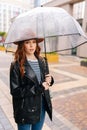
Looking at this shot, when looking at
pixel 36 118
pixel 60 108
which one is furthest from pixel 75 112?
pixel 36 118

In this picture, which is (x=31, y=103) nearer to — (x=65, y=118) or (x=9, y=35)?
(x=9, y=35)

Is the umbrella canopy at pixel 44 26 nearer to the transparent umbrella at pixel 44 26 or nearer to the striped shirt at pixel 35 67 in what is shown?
the transparent umbrella at pixel 44 26

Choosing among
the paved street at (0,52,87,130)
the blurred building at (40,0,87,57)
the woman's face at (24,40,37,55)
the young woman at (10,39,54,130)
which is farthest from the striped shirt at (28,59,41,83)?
the blurred building at (40,0,87,57)

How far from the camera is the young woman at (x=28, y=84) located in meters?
1.98

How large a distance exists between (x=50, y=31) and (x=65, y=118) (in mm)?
2548

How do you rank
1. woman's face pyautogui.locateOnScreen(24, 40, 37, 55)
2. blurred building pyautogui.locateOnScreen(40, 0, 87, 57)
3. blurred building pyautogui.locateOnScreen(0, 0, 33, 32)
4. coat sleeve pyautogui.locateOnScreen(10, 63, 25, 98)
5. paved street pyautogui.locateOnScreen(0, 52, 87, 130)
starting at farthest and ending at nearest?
blurred building pyautogui.locateOnScreen(0, 0, 33, 32) < blurred building pyautogui.locateOnScreen(40, 0, 87, 57) < paved street pyautogui.locateOnScreen(0, 52, 87, 130) < woman's face pyautogui.locateOnScreen(24, 40, 37, 55) < coat sleeve pyautogui.locateOnScreen(10, 63, 25, 98)

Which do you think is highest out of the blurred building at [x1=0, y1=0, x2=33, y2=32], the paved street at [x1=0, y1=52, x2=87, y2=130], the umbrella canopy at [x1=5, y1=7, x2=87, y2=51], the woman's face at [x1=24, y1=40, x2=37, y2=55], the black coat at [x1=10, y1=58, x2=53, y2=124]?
the blurred building at [x1=0, y1=0, x2=33, y2=32]

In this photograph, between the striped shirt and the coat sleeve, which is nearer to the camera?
the coat sleeve

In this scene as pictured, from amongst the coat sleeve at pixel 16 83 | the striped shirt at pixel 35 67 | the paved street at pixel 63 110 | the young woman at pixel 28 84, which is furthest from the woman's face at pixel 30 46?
the paved street at pixel 63 110

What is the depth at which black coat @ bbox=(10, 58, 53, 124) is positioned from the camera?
1.98m

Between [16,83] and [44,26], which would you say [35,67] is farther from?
[44,26]

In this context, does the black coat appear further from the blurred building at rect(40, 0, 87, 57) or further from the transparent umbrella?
the blurred building at rect(40, 0, 87, 57)

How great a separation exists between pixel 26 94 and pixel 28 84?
11 cm

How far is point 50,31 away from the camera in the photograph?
2.20 meters
